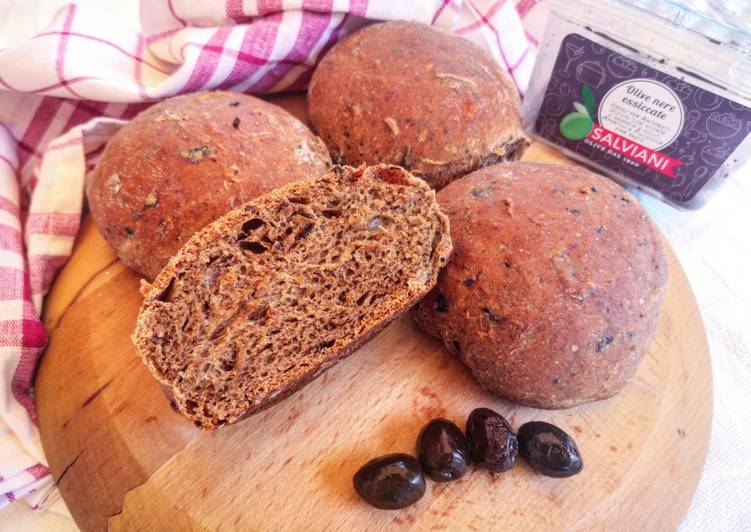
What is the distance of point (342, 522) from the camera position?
5.06ft

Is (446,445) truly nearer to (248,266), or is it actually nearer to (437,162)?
(248,266)

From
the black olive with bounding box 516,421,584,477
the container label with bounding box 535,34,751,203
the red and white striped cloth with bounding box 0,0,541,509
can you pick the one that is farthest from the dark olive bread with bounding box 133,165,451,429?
the container label with bounding box 535,34,751,203

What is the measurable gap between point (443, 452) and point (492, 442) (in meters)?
0.14

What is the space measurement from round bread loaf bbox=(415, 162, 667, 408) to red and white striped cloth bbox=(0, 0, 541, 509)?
1127mm

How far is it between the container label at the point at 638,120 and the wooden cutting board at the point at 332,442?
0.80 metres

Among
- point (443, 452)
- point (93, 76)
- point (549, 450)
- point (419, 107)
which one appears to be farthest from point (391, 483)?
point (93, 76)

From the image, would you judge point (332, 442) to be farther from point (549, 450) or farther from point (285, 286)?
point (549, 450)

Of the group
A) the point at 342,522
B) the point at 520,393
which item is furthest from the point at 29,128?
the point at 520,393

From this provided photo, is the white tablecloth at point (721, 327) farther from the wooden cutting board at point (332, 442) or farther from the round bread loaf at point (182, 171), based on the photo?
the round bread loaf at point (182, 171)

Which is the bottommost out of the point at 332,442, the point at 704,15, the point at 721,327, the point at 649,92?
the point at 721,327

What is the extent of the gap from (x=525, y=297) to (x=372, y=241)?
458mm

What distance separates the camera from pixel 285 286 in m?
1.51

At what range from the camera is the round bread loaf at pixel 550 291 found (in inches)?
62.4

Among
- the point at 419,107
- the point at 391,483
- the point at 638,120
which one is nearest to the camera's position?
the point at 391,483
